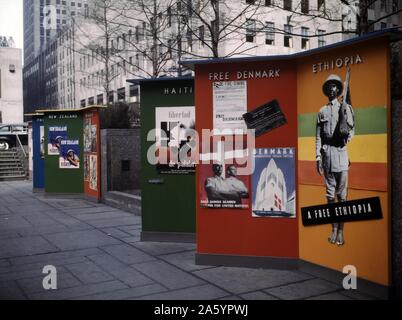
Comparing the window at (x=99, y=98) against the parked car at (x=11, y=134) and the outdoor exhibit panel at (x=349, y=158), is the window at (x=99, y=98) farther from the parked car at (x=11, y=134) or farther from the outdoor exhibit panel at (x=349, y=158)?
the outdoor exhibit panel at (x=349, y=158)

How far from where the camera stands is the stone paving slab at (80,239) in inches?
315

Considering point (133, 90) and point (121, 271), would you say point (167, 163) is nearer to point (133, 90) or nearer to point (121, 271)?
point (121, 271)

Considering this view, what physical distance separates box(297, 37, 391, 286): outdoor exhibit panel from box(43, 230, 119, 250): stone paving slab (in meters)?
3.56

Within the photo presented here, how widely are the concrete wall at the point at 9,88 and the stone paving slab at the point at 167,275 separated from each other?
66.9 metres

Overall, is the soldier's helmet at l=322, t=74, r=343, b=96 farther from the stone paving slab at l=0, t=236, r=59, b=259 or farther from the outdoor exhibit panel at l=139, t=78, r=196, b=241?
the stone paving slab at l=0, t=236, r=59, b=259

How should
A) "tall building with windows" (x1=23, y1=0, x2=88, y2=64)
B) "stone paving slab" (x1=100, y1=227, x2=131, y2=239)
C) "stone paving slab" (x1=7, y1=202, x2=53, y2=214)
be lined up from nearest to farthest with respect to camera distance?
"stone paving slab" (x1=100, y1=227, x2=131, y2=239)
"stone paving slab" (x1=7, y1=202, x2=53, y2=214)
"tall building with windows" (x1=23, y1=0, x2=88, y2=64)

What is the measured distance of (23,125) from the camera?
32812 millimetres

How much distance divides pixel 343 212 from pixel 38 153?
43.8ft

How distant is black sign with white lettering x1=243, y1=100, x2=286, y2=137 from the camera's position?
621 cm

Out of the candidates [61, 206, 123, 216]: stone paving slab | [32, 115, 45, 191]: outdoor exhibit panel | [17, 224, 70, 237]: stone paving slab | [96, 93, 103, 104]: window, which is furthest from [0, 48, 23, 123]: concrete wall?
[17, 224, 70, 237]: stone paving slab

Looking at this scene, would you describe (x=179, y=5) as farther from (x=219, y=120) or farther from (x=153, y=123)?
(x=219, y=120)

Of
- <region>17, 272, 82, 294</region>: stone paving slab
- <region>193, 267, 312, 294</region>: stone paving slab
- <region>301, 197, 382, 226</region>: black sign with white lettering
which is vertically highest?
<region>301, 197, 382, 226</region>: black sign with white lettering

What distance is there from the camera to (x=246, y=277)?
19.6 feet
